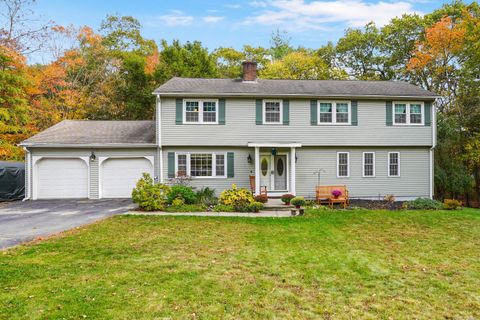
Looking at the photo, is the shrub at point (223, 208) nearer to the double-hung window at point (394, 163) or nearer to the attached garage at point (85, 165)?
the attached garage at point (85, 165)

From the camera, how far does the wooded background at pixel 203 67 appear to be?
59.9 feet

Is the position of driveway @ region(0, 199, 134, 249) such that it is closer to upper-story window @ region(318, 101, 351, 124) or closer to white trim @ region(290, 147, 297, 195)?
white trim @ region(290, 147, 297, 195)

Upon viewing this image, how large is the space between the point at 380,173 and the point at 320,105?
15.3 ft

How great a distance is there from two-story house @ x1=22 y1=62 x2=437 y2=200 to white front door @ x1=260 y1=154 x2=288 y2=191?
0.17 ft

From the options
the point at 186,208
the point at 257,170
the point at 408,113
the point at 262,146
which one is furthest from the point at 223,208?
the point at 408,113

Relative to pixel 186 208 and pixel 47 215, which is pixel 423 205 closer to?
pixel 186 208

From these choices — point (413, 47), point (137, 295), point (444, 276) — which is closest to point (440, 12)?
point (413, 47)

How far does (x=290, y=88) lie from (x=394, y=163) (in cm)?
662

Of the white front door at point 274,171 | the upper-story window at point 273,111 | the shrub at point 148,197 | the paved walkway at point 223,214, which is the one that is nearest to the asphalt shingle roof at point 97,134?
the shrub at point 148,197

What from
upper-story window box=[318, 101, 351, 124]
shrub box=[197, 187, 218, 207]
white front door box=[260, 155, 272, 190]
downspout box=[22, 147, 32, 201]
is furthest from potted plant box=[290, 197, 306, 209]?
downspout box=[22, 147, 32, 201]

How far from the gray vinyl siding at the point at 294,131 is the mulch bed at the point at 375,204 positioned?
2882 mm

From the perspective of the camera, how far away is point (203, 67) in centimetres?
2608

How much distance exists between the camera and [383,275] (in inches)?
205

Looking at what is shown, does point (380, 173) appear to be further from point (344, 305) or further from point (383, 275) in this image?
point (344, 305)
